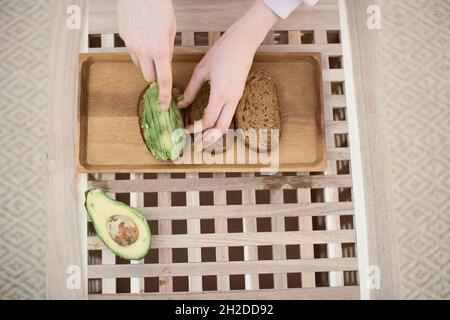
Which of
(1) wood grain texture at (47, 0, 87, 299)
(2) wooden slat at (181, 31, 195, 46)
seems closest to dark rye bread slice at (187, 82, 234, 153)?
(2) wooden slat at (181, 31, 195, 46)

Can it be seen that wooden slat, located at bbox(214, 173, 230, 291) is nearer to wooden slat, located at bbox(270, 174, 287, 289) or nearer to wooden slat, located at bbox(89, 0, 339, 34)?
wooden slat, located at bbox(270, 174, 287, 289)

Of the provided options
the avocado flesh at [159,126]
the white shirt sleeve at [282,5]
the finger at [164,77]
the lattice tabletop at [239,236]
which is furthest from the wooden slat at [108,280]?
the white shirt sleeve at [282,5]

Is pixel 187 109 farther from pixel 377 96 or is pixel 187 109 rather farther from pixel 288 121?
pixel 377 96

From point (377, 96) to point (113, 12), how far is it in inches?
22.2

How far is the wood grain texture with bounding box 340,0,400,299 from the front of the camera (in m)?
0.83

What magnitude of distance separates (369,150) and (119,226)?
0.51 meters

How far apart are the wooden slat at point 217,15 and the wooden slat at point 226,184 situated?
1.01 feet

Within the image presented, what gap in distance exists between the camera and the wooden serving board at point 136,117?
0.82 m

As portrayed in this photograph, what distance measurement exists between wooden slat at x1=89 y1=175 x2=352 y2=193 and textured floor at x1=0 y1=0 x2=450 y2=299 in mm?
124

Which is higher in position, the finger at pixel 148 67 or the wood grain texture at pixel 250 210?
the finger at pixel 148 67

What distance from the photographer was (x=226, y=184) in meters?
0.84

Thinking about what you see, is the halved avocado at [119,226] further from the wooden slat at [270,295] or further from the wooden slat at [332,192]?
the wooden slat at [332,192]

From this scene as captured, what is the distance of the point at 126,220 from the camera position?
2.61 feet

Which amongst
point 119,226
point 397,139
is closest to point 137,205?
point 119,226
